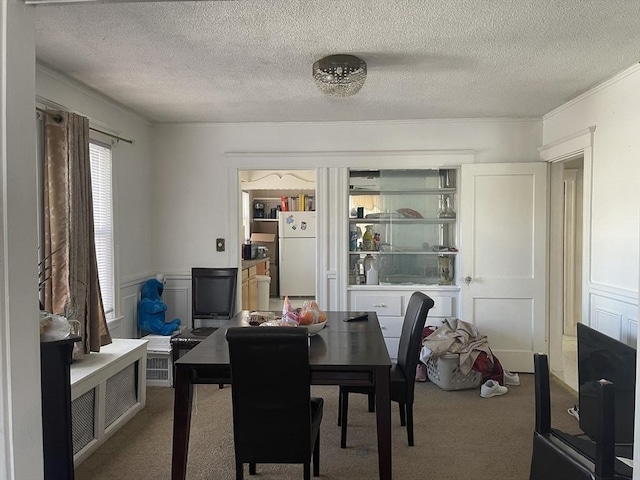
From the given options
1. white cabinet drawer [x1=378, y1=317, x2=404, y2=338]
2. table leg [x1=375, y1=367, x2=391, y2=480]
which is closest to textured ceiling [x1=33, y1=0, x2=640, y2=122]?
table leg [x1=375, y1=367, x2=391, y2=480]

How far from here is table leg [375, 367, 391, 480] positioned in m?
2.15

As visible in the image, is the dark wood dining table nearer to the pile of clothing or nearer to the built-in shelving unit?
the pile of clothing

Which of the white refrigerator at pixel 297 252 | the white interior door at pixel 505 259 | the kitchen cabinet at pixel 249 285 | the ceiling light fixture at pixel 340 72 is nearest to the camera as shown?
the ceiling light fixture at pixel 340 72

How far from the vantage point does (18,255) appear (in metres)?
0.99

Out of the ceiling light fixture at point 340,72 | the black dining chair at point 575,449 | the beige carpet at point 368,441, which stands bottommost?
the beige carpet at point 368,441

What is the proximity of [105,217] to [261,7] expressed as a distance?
92.6 inches

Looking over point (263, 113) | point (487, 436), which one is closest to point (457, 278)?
point (487, 436)

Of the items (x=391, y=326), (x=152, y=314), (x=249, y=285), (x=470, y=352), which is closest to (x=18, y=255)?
(x=152, y=314)

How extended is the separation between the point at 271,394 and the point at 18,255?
1282 millimetres

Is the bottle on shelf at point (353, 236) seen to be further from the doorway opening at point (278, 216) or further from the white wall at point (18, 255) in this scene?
the white wall at point (18, 255)

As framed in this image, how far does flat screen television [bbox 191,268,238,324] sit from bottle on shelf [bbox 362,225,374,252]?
4.33 feet

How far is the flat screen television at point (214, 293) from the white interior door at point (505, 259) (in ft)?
7.06

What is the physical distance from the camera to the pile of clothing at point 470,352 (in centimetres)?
380

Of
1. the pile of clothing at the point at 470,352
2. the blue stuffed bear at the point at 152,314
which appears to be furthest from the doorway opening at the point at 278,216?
the pile of clothing at the point at 470,352
